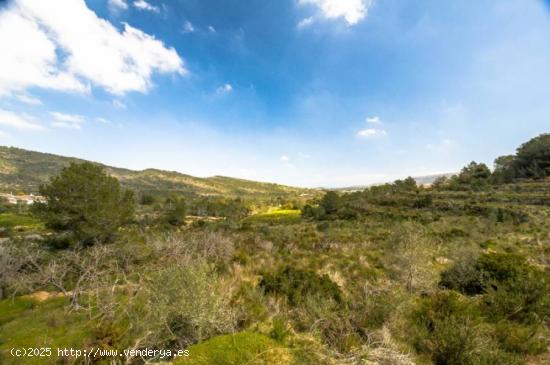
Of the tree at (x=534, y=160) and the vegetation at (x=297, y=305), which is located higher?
the tree at (x=534, y=160)

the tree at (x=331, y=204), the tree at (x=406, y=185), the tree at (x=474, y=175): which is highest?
the tree at (x=474, y=175)

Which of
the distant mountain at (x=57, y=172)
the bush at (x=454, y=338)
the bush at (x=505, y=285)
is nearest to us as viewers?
the bush at (x=454, y=338)

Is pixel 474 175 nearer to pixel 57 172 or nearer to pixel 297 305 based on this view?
pixel 297 305

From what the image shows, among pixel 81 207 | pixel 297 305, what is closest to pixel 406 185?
pixel 297 305

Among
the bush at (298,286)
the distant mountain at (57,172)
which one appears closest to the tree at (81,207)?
the bush at (298,286)

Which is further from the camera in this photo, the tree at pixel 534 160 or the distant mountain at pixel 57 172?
the distant mountain at pixel 57 172

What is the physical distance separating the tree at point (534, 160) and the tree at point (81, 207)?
3123 inches

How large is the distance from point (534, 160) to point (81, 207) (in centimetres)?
8614

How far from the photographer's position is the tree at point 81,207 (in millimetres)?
19609

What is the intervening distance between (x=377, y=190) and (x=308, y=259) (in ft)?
195

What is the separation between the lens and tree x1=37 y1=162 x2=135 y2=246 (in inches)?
772

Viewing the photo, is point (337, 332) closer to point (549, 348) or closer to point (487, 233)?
point (549, 348)

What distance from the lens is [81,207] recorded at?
65.4 feet

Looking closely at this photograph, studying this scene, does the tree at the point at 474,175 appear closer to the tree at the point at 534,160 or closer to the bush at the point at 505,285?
the tree at the point at 534,160
